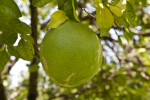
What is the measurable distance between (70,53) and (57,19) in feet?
0.75

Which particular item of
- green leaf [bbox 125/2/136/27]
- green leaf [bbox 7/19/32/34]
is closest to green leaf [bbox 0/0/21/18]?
green leaf [bbox 7/19/32/34]

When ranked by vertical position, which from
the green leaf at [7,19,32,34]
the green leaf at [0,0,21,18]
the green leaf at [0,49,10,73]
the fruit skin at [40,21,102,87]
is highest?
the green leaf at [0,0,21,18]

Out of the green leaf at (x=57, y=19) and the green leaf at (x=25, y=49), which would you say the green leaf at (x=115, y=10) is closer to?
the green leaf at (x=57, y=19)

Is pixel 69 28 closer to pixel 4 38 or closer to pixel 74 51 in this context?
pixel 74 51

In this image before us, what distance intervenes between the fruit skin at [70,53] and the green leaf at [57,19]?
3cm

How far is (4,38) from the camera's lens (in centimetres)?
136

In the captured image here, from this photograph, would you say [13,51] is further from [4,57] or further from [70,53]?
[70,53]

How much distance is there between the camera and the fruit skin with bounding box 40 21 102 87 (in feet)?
3.67

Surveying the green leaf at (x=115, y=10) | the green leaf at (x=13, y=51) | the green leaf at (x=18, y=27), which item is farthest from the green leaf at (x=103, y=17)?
the green leaf at (x=13, y=51)

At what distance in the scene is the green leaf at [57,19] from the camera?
1.21m

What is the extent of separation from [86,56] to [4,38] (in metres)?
0.54

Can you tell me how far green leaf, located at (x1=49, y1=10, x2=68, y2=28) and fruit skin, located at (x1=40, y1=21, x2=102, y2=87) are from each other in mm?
27

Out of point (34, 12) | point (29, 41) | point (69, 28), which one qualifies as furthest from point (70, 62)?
point (34, 12)

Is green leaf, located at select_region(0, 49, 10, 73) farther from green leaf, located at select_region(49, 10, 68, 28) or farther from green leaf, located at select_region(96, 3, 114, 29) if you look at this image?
green leaf, located at select_region(96, 3, 114, 29)
